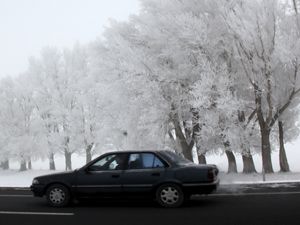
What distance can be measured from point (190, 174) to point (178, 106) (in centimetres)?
1425

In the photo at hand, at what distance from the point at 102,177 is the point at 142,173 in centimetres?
102

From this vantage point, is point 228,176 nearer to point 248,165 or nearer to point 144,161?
point 248,165

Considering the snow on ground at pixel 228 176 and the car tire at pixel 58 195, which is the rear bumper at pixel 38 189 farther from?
the snow on ground at pixel 228 176

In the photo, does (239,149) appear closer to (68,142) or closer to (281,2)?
(281,2)

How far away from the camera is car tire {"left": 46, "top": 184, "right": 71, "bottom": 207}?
11867 millimetres

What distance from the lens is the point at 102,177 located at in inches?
456

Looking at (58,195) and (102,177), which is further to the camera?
(58,195)

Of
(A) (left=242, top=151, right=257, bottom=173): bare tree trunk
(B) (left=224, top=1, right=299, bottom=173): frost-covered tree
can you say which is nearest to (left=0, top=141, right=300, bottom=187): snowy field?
(A) (left=242, top=151, right=257, bottom=173): bare tree trunk

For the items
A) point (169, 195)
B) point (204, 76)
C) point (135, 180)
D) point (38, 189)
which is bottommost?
point (169, 195)

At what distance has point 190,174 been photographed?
11.0m

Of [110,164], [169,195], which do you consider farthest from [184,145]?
[169,195]

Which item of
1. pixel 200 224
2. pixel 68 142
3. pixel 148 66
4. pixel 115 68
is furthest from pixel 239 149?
pixel 68 142

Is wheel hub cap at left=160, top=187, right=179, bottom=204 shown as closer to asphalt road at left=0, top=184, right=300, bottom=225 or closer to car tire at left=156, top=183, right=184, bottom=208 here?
car tire at left=156, top=183, right=184, bottom=208

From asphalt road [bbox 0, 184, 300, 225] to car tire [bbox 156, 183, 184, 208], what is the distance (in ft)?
0.71
